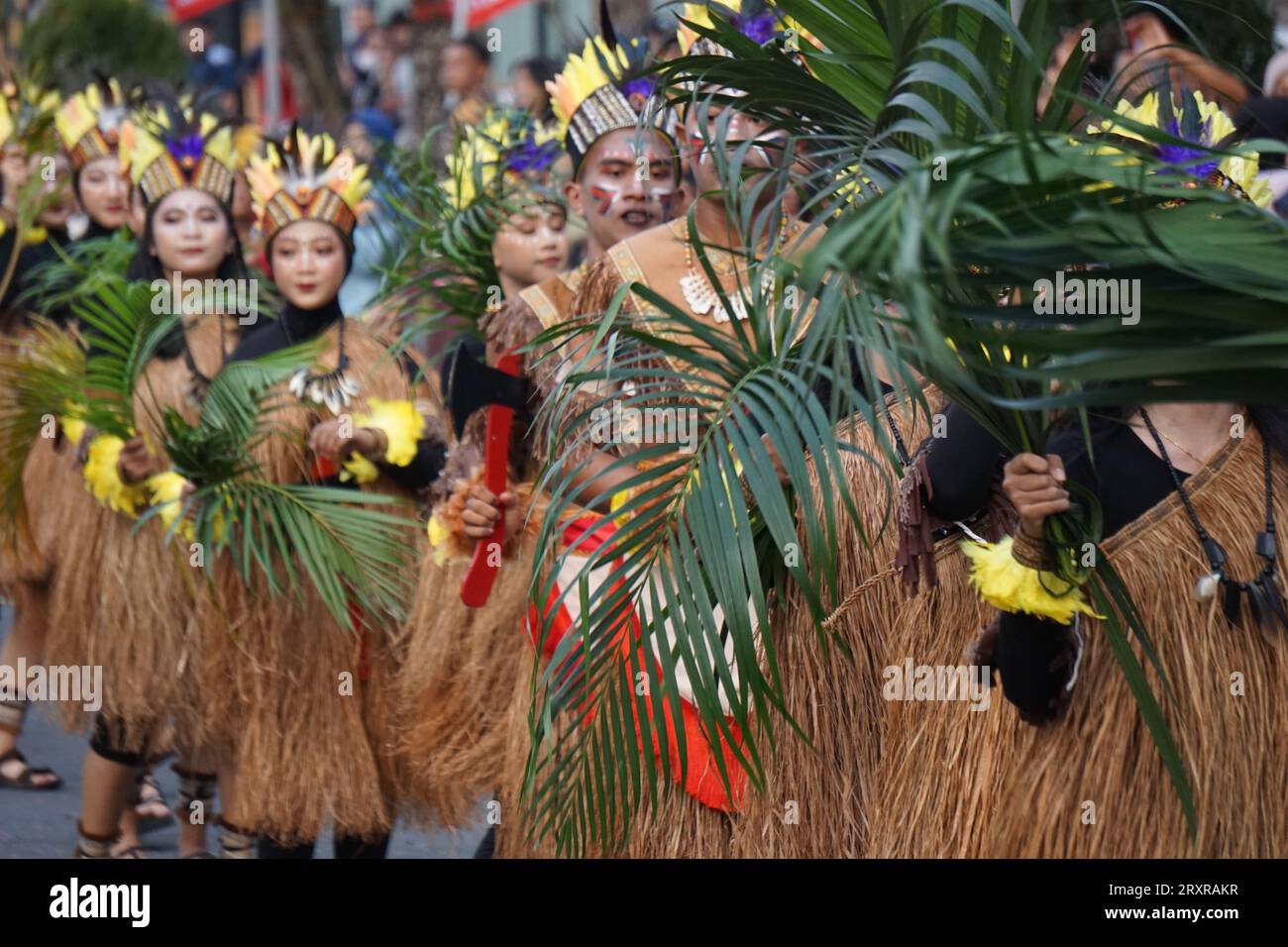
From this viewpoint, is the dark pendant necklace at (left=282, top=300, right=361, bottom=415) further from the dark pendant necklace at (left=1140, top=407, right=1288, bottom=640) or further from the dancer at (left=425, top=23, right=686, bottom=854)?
the dark pendant necklace at (left=1140, top=407, right=1288, bottom=640)

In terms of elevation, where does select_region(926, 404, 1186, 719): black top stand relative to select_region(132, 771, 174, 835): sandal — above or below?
above

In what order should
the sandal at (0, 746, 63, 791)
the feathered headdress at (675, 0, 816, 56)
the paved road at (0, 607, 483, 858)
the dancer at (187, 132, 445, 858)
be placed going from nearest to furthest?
the feathered headdress at (675, 0, 816, 56) < the dancer at (187, 132, 445, 858) < the paved road at (0, 607, 483, 858) < the sandal at (0, 746, 63, 791)

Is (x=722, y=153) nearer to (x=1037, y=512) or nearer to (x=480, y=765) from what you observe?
(x=1037, y=512)

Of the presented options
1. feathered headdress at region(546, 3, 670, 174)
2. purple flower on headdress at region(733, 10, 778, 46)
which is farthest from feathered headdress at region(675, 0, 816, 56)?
feathered headdress at region(546, 3, 670, 174)

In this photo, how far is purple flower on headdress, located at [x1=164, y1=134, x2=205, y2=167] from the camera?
19.2 ft

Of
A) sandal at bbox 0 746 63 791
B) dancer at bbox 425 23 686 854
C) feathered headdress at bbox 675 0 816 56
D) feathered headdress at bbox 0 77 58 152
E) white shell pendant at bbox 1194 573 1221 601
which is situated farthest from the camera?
feathered headdress at bbox 0 77 58 152

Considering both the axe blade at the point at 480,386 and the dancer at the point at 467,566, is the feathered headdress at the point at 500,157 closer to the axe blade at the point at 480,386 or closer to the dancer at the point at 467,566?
the dancer at the point at 467,566

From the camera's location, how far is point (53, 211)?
24.7ft

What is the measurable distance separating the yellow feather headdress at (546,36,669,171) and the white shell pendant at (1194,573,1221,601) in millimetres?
2257

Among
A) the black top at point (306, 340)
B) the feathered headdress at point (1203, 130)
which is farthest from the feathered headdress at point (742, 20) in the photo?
the black top at point (306, 340)

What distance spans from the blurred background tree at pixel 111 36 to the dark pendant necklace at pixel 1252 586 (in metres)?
9.35

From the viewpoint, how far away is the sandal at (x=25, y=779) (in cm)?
662

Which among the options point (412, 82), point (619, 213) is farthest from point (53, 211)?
point (412, 82)

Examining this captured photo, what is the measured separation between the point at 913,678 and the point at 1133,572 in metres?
0.51
